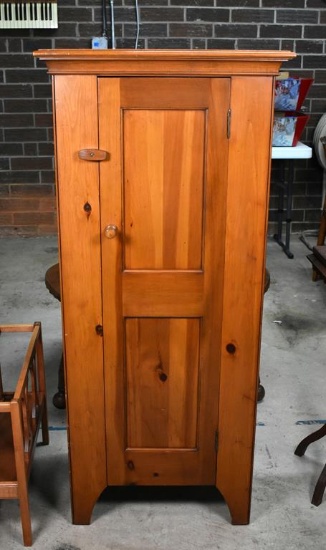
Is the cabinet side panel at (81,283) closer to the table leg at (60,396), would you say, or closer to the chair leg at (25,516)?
the chair leg at (25,516)

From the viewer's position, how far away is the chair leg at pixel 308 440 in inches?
89.3

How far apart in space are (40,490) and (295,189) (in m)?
3.83

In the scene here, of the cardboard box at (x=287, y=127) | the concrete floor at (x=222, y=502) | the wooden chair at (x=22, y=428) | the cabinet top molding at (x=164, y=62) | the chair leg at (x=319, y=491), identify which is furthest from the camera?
the cardboard box at (x=287, y=127)

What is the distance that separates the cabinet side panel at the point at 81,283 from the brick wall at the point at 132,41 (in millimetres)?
3679

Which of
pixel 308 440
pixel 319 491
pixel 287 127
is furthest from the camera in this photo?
pixel 287 127

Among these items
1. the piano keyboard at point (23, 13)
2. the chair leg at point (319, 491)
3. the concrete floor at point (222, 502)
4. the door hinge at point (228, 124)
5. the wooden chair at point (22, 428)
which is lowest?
the concrete floor at point (222, 502)

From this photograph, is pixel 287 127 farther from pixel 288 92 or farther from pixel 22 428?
pixel 22 428

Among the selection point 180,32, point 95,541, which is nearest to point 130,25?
point 180,32

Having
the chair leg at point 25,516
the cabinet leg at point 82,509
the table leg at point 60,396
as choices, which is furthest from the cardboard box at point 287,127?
the chair leg at point 25,516

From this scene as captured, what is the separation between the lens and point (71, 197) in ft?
5.47

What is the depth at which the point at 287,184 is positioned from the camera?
16.8ft

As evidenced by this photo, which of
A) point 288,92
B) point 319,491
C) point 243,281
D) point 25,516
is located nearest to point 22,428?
point 25,516

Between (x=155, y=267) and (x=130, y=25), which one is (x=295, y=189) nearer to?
(x=130, y=25)

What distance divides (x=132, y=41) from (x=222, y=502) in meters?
3.93
